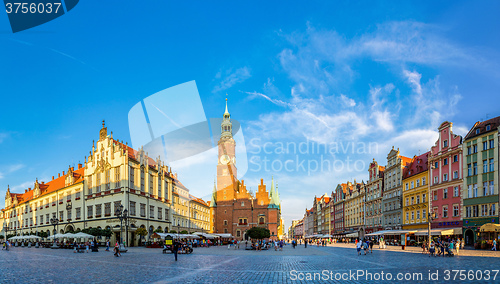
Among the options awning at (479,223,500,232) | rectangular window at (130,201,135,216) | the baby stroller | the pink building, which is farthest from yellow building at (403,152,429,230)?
rectangular window at (130,201,135,216)

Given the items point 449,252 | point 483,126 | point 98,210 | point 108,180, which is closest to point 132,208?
point 108,180

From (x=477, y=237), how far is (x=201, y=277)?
44295 millimetres

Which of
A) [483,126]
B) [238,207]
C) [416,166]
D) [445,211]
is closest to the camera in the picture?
[483,126]

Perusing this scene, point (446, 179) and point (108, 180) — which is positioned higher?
point (108, 180)

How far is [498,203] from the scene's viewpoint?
45938mm

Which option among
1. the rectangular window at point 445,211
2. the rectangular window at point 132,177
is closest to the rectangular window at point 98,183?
the rectangular window at point 132,177

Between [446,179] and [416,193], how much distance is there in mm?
8500

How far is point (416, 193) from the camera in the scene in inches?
2532

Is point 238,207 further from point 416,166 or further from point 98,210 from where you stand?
point 416,166

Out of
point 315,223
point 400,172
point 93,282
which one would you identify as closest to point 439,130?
point 400,172

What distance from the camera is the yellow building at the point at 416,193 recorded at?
2425 inches

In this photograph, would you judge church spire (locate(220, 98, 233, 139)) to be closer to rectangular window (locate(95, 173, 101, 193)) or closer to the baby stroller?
rectangular window (locate(95, 173, 101, 193))

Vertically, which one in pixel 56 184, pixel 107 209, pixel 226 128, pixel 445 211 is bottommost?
pixel 445 211

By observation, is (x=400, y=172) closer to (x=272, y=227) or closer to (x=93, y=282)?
(x=272, y=227)
